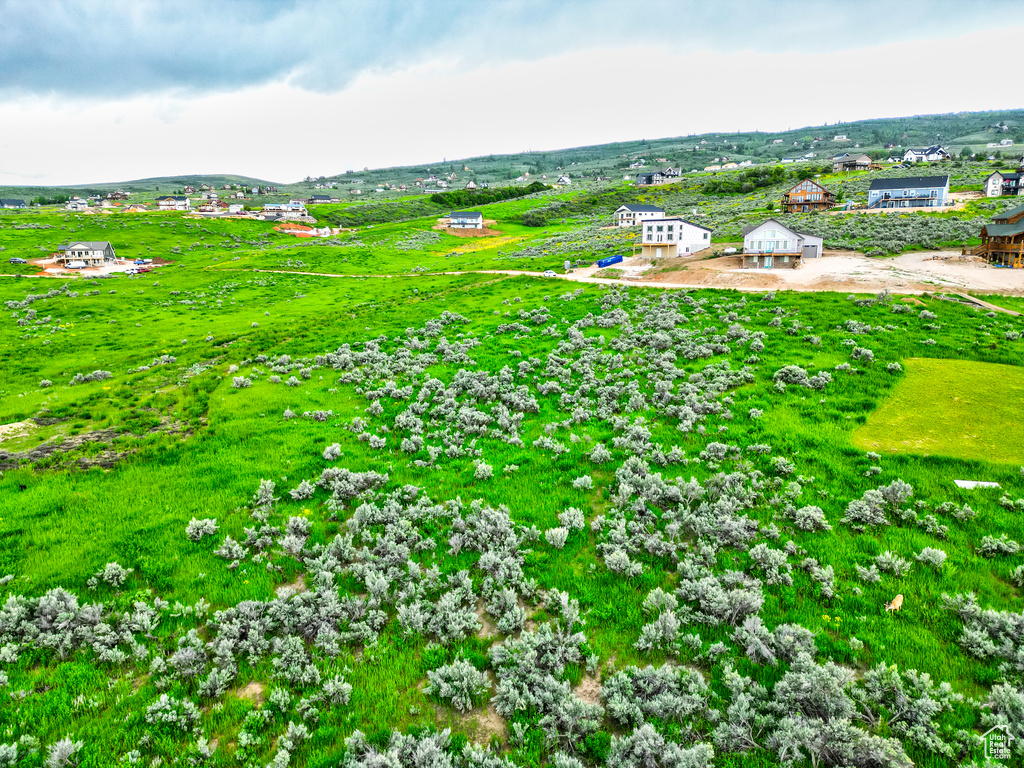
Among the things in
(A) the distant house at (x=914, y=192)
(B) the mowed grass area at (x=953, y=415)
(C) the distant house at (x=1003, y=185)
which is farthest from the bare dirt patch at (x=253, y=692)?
(C) the distant house at (x=1003, y=185)

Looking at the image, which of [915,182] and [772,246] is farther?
[915,182]

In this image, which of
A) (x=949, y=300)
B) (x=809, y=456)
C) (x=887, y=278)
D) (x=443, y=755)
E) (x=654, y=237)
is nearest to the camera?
(x=443, y=755)

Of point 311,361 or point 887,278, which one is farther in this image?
point 887,278

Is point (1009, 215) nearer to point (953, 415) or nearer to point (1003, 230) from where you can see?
point (1003, 230)

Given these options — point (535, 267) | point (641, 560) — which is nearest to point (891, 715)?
point (641, 560)

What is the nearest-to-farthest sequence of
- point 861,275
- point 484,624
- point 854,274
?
point 484,624 < point 861,275 < point 854,274

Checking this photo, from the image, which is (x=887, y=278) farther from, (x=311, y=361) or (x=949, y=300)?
(x=311, y=361)

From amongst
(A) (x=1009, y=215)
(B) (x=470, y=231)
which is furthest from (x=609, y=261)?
(B) (x=470, y=231)
